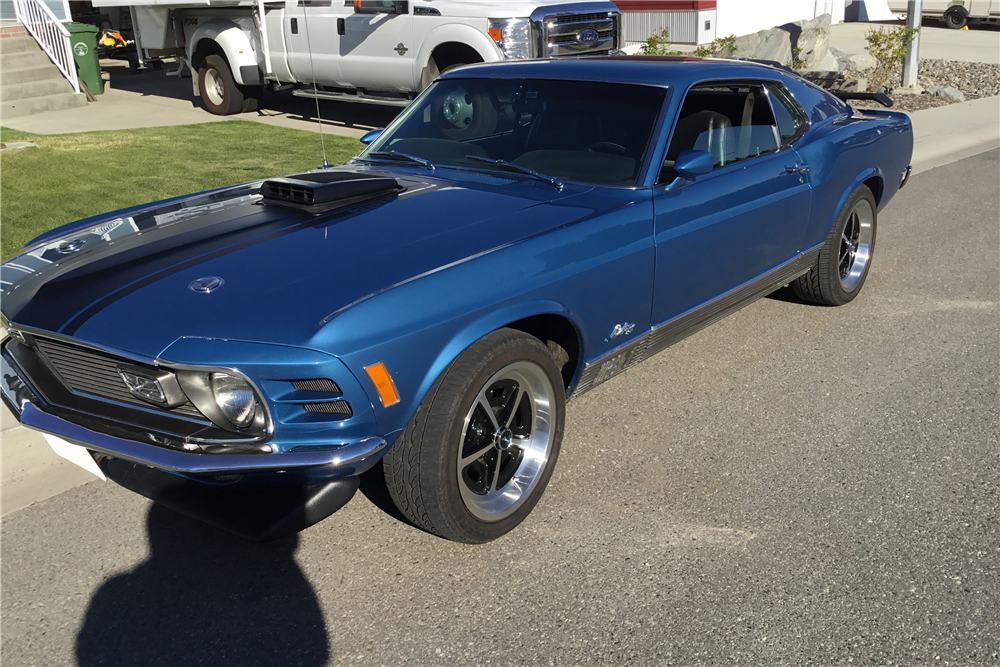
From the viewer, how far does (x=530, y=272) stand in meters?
3.15

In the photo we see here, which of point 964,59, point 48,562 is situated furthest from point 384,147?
point 964,59

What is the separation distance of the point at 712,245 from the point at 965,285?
299 centimetres

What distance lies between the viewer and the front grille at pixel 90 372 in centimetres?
275

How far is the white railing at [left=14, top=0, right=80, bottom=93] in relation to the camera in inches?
543

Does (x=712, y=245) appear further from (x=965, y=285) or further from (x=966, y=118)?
(x=966, y=118)

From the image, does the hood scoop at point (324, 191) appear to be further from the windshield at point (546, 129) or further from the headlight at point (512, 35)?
the headlight at point (512, 35)

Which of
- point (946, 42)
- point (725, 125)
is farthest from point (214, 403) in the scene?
point (946, 42)

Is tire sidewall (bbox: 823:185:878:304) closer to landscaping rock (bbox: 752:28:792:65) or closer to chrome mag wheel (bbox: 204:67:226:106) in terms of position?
chrome mag wheel (bbox: 204:67:226:106)

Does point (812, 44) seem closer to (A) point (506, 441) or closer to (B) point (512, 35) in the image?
(B) point (512, 35)

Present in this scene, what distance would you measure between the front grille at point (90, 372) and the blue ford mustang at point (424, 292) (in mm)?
11

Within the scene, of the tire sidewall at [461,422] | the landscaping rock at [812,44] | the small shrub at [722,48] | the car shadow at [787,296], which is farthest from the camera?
the landscaping rock at [812,44]

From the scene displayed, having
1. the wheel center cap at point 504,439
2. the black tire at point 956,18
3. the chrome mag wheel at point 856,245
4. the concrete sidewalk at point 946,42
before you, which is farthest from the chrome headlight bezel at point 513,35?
the black tire at point 956,18

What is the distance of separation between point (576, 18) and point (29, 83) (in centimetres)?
866

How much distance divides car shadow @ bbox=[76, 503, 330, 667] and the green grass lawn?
13.8 feet
